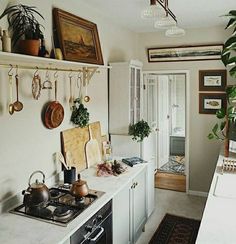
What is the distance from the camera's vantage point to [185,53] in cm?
429

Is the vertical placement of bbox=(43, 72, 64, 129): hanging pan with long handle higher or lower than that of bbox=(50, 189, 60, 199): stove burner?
higher

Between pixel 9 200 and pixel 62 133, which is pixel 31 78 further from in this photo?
pixel 9 200

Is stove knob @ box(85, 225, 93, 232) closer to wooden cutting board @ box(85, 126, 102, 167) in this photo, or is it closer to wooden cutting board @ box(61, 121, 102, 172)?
wooden cutting board @ box(61, 121, 102, 172)

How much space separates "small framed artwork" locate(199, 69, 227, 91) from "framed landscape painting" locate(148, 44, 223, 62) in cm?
22

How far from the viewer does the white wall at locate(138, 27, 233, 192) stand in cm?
418

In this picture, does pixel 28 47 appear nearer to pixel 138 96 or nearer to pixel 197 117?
pixel 138 96

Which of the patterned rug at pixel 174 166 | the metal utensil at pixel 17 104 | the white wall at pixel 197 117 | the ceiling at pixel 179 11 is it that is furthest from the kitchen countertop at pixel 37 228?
the patterned rug at pixel 174 166

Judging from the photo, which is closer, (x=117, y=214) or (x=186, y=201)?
(x=117, y=214)

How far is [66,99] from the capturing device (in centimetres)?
277

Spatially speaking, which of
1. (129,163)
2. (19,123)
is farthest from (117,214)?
(19,123)

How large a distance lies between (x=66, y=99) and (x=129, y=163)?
40.2 inches

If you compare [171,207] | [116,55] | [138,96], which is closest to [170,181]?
[171,207]

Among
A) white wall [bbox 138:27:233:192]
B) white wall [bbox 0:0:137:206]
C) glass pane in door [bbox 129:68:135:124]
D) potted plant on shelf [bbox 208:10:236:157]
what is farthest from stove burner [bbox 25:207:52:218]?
white wall [bbox 138:27:233:192]

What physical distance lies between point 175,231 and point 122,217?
104 centimetres
